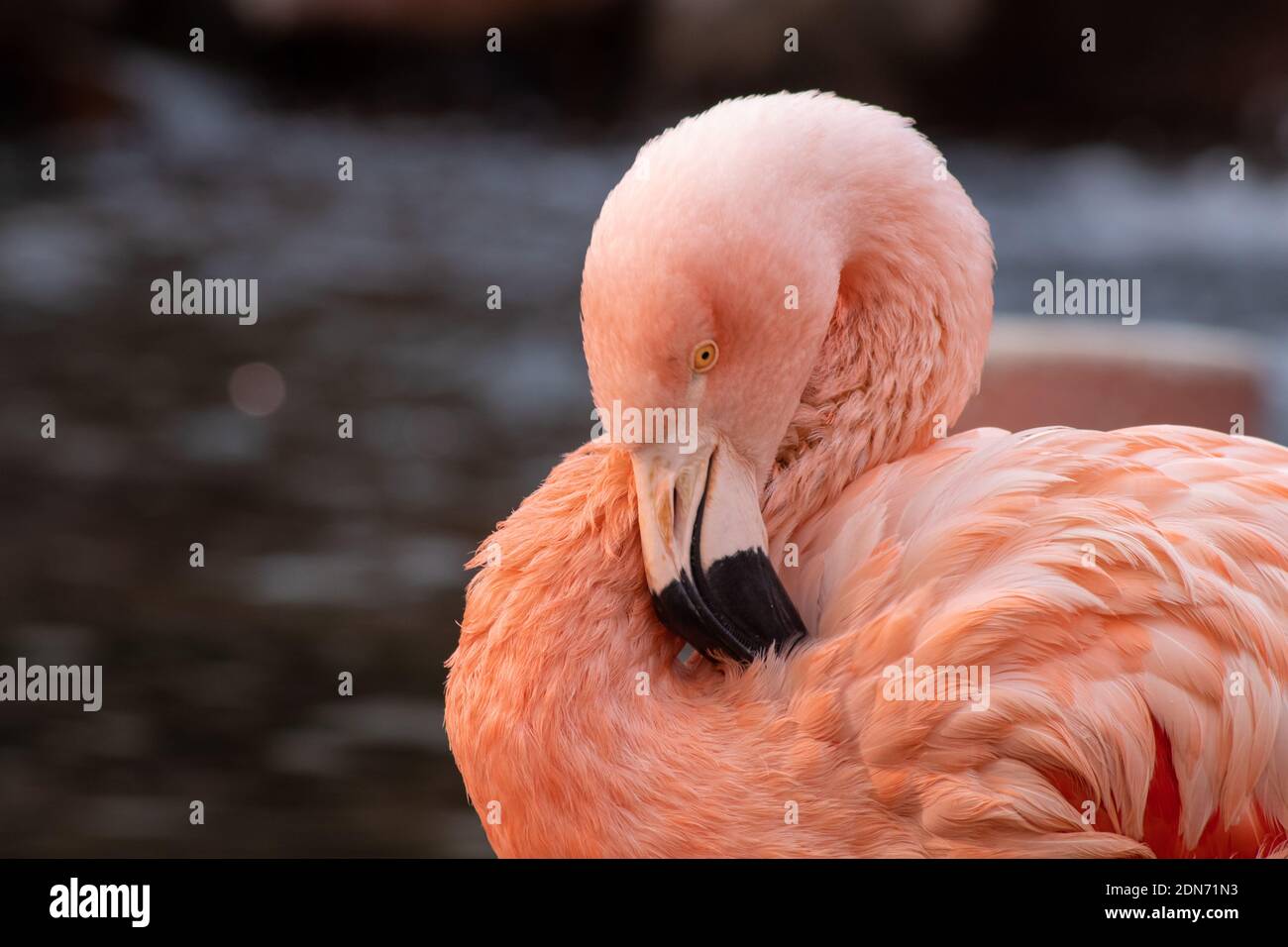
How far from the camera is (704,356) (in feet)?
5.50

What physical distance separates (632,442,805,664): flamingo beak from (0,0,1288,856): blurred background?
5.81ft

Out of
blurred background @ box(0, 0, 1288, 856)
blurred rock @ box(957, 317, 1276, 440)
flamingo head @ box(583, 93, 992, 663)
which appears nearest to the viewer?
flamingo head @ box(583, 93, 992, 663)

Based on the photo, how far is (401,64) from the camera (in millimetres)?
9703

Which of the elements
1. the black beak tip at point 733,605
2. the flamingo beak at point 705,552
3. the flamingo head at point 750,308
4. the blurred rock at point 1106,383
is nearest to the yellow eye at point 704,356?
the flamingo head at point 750,308

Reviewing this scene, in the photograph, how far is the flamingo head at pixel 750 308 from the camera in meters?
1.62

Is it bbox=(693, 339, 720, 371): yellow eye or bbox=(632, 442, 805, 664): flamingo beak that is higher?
bbox=(693, 339, 720, 371): yellow eye

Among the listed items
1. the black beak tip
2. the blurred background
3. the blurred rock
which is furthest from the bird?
the blurred background

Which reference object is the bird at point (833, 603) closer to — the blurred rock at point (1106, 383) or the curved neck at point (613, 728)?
the curved neck at point (613, 728)

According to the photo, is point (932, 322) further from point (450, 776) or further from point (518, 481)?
point (518, 481)

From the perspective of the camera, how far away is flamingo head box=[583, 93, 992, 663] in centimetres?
162

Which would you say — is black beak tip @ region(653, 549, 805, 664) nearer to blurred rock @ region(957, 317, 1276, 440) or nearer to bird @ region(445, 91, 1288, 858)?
bird @ region(445, 91, 1288, 858)

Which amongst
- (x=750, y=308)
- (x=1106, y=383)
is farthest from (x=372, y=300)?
(x=750, y=308)

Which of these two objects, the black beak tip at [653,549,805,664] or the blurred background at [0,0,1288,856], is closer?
the black beak tip at [653,549,805,664]
